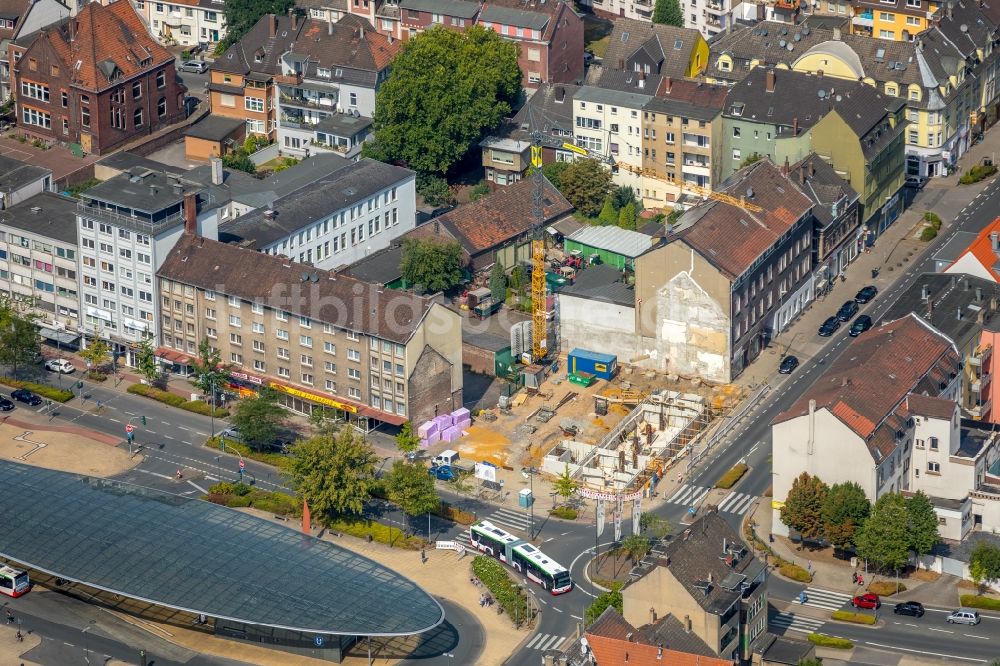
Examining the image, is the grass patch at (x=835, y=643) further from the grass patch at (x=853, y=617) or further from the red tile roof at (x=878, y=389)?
the red tile roof at (x=878, y=389)

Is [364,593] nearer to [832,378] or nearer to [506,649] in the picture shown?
[506,649]

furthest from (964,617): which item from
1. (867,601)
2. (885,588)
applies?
(867,601)

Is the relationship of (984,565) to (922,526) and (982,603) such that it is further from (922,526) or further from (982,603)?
(922,526)

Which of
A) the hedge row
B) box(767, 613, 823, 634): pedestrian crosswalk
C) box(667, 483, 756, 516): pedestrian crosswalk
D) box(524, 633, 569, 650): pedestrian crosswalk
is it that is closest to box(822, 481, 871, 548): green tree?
box(767, 613, 823, 634): pedestrian crosswalk

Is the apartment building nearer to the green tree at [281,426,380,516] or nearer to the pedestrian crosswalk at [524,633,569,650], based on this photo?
the pedestrian crosswalk at [524,633,569,650]

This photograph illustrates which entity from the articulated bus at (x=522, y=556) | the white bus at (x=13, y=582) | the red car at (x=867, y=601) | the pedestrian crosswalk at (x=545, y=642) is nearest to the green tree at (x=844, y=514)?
the red car at (x=867, y=601)

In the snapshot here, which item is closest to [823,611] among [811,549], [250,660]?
[811,549]
